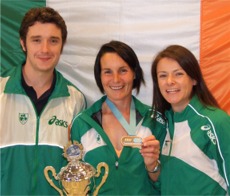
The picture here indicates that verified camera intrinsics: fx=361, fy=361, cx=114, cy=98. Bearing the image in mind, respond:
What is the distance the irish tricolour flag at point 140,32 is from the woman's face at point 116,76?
46cm

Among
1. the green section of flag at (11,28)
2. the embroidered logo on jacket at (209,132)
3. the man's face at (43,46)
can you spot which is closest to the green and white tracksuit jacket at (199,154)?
the embroidered logo on jacket at (209,132)

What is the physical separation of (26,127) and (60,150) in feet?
0.63

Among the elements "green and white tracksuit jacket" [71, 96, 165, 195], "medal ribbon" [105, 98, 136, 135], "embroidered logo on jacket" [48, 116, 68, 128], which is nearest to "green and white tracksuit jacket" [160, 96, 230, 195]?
"green and white tracksuit jacket" [71, 96, 165, 195]

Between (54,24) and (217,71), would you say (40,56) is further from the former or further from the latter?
(217,71)

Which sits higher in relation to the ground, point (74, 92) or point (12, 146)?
point (74, 92)

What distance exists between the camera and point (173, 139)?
147 centimetres

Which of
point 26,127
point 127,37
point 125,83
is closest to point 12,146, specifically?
point 26,127

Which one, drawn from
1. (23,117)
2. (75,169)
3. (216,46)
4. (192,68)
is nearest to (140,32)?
(216,46)

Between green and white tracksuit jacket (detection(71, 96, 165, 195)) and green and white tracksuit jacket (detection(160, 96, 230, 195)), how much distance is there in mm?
132

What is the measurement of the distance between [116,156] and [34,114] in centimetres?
45

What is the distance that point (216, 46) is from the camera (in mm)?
1963

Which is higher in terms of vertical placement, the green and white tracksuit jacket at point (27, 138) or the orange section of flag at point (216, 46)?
the orange section of flag at point (216, 46)

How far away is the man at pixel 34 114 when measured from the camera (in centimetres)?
165

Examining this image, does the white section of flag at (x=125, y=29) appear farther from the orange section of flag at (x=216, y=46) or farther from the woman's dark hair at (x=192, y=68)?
the woman's dark hair at (x=192, y=68)
